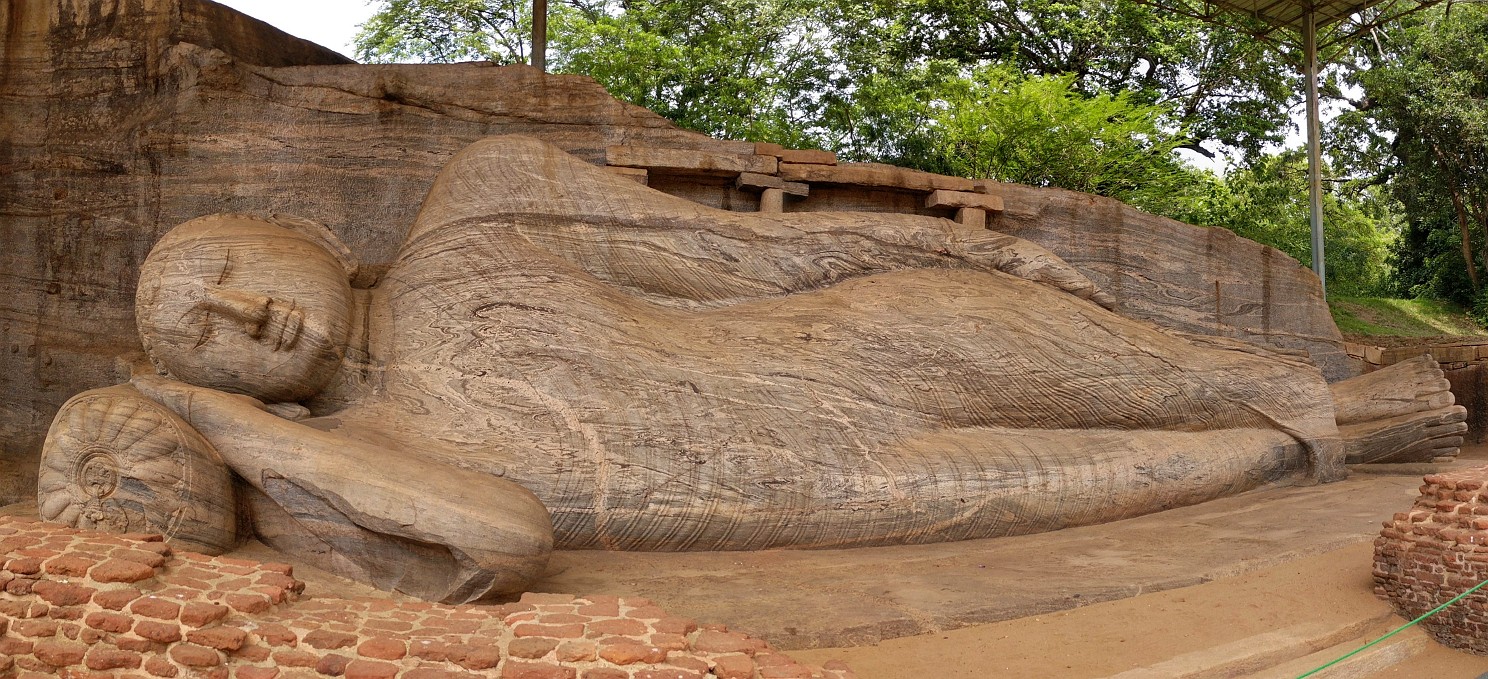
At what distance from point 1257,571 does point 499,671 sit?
9.95 feet

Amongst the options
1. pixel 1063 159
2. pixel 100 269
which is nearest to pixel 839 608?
pixel 100 269

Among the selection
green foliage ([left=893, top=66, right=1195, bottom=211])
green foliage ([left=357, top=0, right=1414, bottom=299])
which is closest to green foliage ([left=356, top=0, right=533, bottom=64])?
green foliage ([left=357, top=0, right=1414, bottom=299])

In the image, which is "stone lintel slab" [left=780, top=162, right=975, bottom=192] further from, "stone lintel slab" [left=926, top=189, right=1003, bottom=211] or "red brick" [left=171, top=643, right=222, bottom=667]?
"red brick" [left=171, top=643, right=222, bottom=667]

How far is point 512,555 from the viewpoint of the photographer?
354cm

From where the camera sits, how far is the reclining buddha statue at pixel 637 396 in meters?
3.67

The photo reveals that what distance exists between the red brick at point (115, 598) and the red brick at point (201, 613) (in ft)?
0.52

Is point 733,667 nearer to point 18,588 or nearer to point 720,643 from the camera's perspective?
point 720,643

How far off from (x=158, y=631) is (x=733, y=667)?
1.51 meters

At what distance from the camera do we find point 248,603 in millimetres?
3094

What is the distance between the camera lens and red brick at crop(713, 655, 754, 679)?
3.00 meters

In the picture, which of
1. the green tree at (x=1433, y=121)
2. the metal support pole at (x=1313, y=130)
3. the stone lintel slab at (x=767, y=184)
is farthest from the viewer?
the green tree at (x=1433, y=121)

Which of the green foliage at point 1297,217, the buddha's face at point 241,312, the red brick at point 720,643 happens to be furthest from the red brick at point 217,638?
the green foliage at point 1297,217

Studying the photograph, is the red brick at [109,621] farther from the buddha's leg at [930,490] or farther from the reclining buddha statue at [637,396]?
the buddha's leg at [930,490]

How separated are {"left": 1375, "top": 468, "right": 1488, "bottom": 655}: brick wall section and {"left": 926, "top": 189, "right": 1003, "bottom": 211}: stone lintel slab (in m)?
3.13
